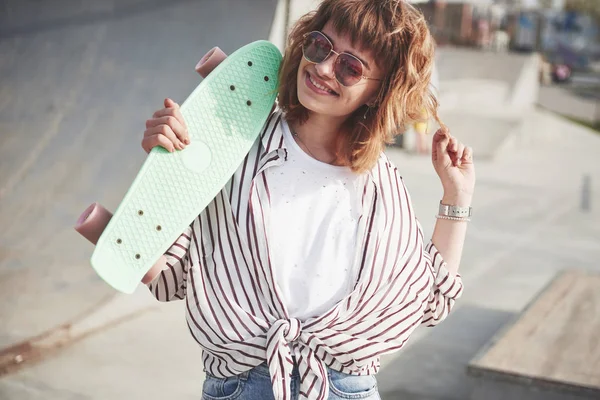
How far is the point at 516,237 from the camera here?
7.69 metres

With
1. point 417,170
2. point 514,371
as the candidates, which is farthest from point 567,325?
point 417,170

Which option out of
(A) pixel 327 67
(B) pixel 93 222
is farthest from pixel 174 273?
(A) pixel 327 67

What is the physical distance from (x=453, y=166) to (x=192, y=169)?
2.11ft

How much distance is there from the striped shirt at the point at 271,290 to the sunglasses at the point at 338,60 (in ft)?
0.64

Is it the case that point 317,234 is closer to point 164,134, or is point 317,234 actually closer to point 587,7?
point 164,134

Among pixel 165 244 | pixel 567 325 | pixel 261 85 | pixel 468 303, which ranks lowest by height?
pixel 468 303

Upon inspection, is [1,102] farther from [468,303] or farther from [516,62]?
[516,62]

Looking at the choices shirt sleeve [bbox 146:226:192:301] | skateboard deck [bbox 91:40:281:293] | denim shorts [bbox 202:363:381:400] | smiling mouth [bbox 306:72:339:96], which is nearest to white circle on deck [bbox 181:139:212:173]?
skateboard deck [bbox 91:40:281:293]

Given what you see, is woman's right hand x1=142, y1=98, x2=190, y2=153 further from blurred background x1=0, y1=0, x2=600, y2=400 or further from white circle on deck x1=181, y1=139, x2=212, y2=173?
blurred background x1=0, y1=0, x2=600, y2=400

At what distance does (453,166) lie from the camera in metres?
1.89

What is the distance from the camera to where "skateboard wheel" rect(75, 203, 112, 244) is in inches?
61.5

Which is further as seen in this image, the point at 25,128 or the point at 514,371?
the point at 25,128

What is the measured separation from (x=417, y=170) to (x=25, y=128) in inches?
255

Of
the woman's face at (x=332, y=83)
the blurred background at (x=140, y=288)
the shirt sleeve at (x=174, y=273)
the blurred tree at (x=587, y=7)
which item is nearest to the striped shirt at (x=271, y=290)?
the shirt sleeve at (x=174, y=273)
